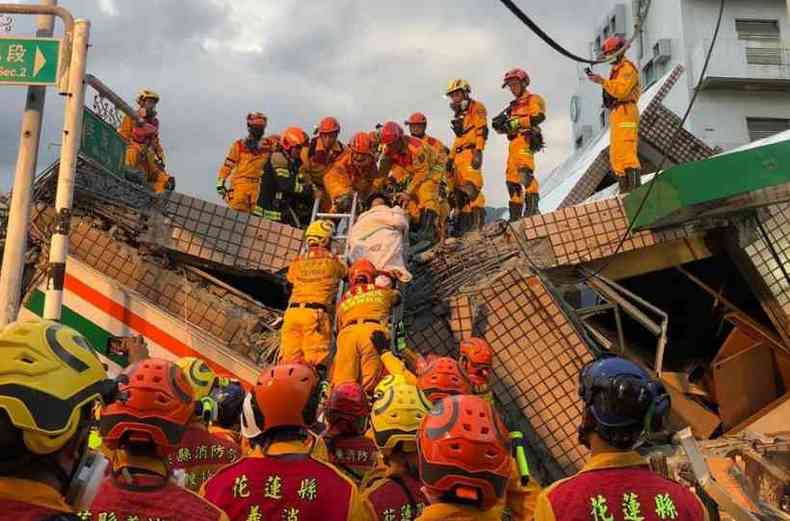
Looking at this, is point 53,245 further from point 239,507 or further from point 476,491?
point 476,491

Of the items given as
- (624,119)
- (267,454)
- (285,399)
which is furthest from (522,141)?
(267,454)

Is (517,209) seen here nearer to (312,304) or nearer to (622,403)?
(312,304)

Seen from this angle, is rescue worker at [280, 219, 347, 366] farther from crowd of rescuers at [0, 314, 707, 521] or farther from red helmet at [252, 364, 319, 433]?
red helmet at [252, 364, 319, 433]

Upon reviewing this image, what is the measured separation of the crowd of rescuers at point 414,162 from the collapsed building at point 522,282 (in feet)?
2.74

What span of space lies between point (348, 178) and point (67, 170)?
3209 millimetres

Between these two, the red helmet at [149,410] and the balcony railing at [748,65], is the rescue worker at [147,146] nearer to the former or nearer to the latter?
the red helmet at [149,410]

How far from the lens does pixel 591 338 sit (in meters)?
7.98

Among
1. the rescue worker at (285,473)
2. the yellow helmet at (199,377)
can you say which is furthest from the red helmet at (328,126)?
the rescue worker at (285,473)

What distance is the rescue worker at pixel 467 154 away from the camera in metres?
9.11

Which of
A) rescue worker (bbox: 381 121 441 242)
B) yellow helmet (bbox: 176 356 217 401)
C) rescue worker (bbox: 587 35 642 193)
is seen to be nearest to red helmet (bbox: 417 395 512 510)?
yellow helmet (bbox: 176 356 217 401)

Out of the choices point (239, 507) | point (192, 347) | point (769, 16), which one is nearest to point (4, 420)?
point (239, 507)

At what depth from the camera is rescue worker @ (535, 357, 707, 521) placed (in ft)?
7.40

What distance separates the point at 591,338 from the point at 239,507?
594 cm

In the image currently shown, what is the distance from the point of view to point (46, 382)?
5.38ft
